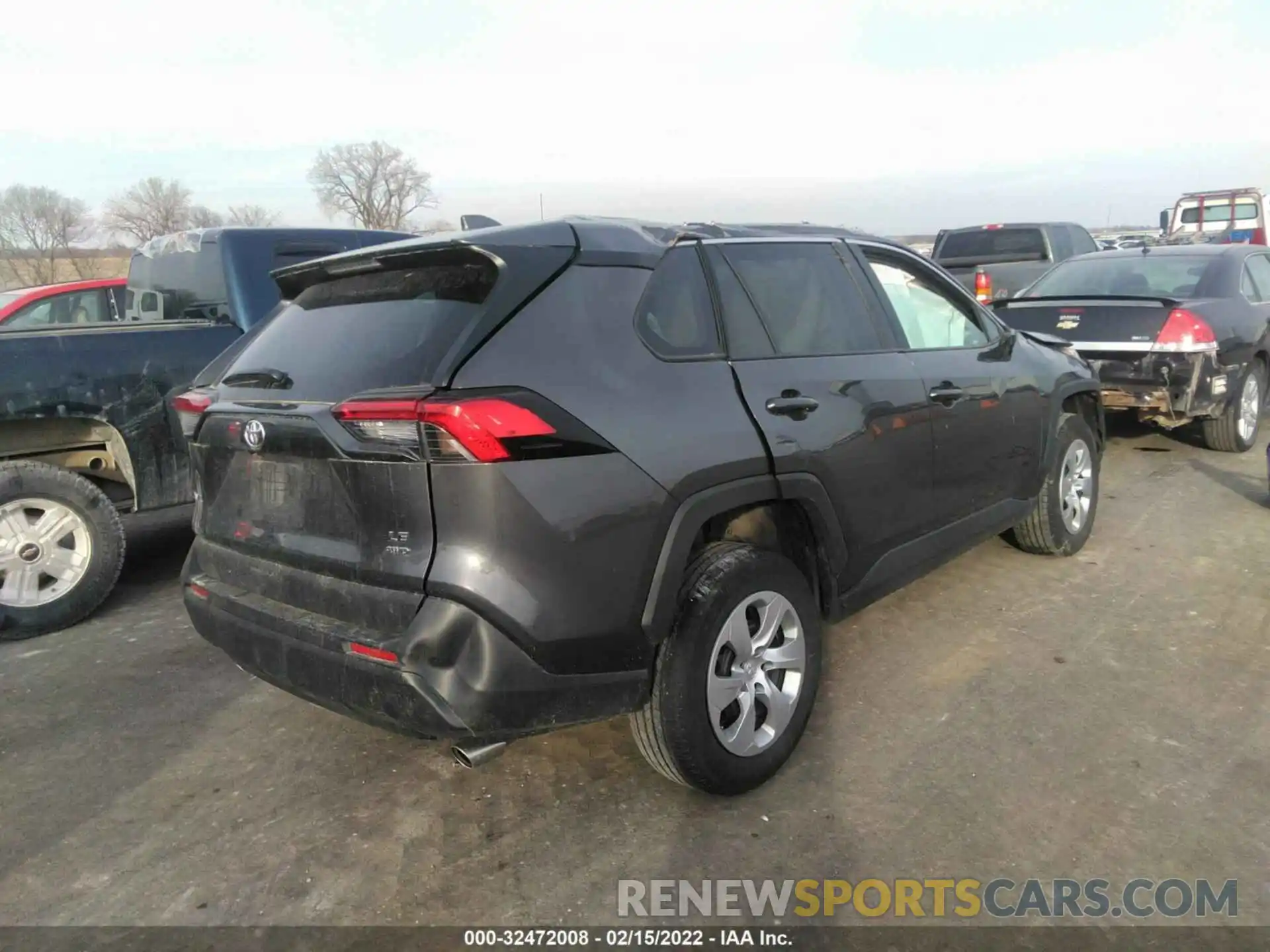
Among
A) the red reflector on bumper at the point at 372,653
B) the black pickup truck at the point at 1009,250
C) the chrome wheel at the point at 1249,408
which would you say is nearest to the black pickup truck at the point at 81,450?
the red reflector on bumper at the point at 372,653

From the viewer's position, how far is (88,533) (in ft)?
15.5

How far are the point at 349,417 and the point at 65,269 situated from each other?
39.6 meters

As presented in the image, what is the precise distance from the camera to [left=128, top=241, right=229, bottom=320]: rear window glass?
17.8 feet

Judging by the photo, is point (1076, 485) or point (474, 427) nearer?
point (474, 427)

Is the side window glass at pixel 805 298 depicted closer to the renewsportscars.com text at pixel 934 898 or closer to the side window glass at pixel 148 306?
the renewsportscars.com text at pixel 934 898

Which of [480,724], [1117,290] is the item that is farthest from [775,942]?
[1117,290]

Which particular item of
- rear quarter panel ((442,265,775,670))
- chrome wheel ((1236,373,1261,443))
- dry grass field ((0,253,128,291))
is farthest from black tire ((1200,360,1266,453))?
dry grass field ((0,253,128,291))

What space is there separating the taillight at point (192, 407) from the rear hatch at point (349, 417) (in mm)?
43

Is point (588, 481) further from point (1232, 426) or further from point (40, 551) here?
point (1232, 426)

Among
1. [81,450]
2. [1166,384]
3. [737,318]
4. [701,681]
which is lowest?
[701,681]

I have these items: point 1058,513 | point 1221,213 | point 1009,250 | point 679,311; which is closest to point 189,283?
point 679,311

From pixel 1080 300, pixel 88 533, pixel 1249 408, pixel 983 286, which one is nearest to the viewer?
pixel 88 533

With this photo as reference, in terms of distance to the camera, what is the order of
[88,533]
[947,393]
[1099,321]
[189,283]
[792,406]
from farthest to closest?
[1099,321] → [189,283] → [88,533] → [947,393] → [792,406]

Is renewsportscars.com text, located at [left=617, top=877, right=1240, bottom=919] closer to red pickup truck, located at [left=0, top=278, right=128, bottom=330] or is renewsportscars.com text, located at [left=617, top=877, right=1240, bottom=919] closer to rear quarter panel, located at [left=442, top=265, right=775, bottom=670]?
rear quarter panel, located at [left=442, top=265, right=775, bottom=670]
